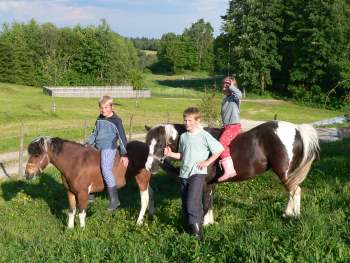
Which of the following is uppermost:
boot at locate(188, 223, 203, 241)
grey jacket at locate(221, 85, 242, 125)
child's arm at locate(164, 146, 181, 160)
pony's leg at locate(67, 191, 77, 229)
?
grey jacket at locate(221, 85, 242, 125)

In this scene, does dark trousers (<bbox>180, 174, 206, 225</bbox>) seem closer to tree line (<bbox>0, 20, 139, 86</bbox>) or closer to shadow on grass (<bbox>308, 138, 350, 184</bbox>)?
shadow on grass (<bbox>308, 138, 350, 184</bbox>)

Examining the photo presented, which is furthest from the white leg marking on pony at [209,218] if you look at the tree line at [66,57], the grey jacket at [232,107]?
the tree line at [66,57]

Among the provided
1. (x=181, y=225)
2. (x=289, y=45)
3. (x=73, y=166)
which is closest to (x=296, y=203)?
(x=181, y=225)

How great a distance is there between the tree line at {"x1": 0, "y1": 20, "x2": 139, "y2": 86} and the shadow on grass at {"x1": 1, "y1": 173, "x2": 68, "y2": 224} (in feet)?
185

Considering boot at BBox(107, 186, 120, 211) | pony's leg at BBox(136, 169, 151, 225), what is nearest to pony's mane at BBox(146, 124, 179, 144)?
boot at BBox(107, 186, 120, 211)

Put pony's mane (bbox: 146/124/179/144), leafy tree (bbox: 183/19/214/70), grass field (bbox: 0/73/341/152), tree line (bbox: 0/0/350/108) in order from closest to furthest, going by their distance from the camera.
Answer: pony's mane (bbox: 146/124/179/144)
grass field (bbox: 0/73/341/152)
tree line (bbox: 0/0/350/108)
leafy tree (bbox: 183/19/214/70)

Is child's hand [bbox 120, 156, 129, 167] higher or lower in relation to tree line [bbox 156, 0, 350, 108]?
lower

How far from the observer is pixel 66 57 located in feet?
236

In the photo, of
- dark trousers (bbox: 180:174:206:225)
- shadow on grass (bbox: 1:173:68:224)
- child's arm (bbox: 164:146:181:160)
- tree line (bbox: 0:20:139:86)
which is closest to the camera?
dark trousers (bbox: 180:174:206:225)

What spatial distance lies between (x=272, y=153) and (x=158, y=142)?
6.47ft

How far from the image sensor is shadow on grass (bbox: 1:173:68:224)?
9.73 meters

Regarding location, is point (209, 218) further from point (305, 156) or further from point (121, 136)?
point (121, 136)

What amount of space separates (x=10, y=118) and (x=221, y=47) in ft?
145

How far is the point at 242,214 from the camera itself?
283 inches
